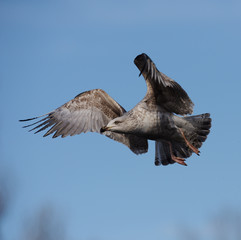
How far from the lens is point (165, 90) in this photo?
12062 mm

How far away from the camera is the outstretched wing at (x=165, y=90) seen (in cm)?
1117

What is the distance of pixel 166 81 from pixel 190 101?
0.92m

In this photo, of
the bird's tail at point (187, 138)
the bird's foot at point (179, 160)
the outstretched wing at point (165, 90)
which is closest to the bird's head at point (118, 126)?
the outstretched wing at point (165, 90)

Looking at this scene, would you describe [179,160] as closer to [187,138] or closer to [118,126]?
[187,138]

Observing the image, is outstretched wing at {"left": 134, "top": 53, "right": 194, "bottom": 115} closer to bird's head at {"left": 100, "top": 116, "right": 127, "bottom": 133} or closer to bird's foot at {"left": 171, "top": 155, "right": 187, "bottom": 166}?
bird's head at {"left": 100, "top": 116, "right": 127, "bottom": 133}

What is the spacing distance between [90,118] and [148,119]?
2.10m

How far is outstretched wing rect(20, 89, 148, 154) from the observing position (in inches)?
539

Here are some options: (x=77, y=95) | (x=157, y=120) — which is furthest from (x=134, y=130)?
(x=77, y=95)

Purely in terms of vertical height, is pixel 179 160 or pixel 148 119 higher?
pixel 148 119

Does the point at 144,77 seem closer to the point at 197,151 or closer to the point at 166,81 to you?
the point at 166,81

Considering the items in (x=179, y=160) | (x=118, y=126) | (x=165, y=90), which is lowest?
(x=179, y=160)

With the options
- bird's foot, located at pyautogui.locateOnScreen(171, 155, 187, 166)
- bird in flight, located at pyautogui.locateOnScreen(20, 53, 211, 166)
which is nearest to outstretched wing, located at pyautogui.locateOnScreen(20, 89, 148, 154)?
bird in flight, located at pyautogui.locateOnScreen(20, 53, 211, 166)

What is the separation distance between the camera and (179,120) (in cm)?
1257

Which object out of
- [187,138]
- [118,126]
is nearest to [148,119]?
[118,126]
